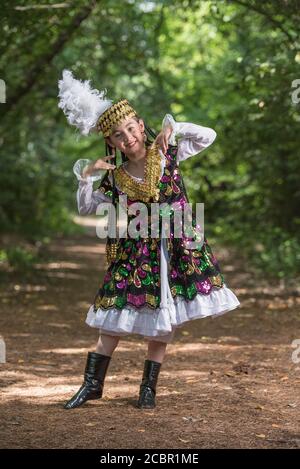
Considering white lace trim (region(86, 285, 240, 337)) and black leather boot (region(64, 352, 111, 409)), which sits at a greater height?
white lace trim (region(86, 285, 240, 337))

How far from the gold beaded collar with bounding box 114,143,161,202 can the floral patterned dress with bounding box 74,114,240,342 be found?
0.07ft

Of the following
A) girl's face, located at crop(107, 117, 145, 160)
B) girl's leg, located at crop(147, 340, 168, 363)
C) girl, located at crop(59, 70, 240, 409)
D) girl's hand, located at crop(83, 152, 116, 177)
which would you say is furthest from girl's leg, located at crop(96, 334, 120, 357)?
girl's face, located at crop(107, 117, 145, 160)

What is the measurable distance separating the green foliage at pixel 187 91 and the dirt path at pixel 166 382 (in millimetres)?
1696

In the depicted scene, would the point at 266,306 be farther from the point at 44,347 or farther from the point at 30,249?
the point at 30,249

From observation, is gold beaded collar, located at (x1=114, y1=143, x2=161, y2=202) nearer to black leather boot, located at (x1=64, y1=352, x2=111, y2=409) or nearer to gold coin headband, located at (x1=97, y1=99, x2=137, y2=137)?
gold coin headband, located at (x1=97, y1=99, x2=137, y2=137)

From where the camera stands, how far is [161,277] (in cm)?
451

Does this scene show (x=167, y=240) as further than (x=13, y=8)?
No

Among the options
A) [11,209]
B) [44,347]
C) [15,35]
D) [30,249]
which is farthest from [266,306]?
[11,209]

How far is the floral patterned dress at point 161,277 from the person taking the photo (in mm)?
4453

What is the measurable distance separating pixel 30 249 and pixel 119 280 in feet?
34.7

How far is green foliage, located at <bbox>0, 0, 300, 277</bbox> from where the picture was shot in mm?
7926

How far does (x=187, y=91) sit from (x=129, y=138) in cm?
1052

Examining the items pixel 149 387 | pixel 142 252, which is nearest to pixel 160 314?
pixel 142 252
